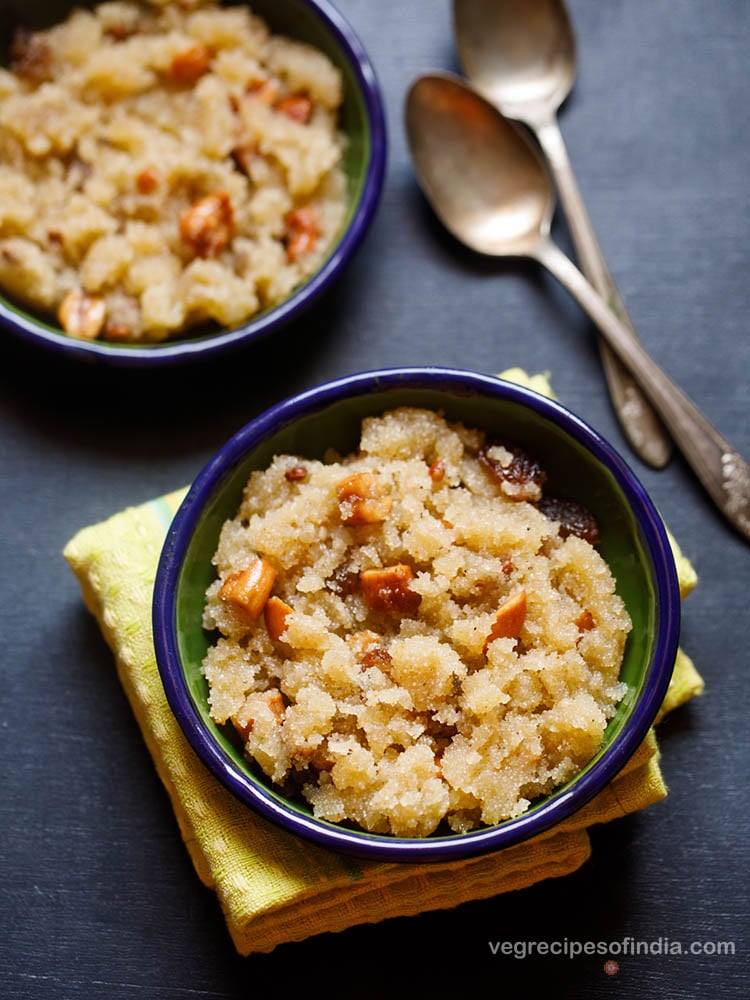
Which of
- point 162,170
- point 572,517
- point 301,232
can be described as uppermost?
point 162,170

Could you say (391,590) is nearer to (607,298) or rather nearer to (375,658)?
(375,658)

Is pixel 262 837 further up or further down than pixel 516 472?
further down

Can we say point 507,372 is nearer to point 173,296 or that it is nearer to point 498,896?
point 173,296

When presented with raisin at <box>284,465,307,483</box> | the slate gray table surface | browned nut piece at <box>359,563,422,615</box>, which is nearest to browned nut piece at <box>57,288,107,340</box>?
the slate gray table surface

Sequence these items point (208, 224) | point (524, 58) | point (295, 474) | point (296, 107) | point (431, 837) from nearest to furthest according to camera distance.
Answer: point (431, 837) → point (295, 474) → point (208, 224) → point (296, 107) → point (524, 58)

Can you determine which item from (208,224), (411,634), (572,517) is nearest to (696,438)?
(572,517)

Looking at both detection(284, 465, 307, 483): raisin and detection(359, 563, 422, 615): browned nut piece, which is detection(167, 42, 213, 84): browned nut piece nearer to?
detection(284, 465, 307, 483): raisin
